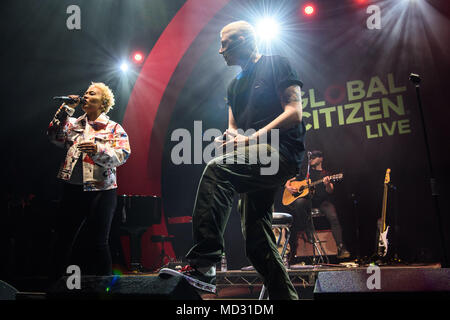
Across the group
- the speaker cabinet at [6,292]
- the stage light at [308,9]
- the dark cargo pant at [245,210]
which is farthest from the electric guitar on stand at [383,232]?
the speaker cabinet at [6,292]

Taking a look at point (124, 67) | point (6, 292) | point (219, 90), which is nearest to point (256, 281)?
point (6, 292)

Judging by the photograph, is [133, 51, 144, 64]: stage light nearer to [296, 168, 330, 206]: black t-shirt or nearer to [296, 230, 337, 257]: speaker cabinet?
[296, 168, 330, 206]: black t-shirt

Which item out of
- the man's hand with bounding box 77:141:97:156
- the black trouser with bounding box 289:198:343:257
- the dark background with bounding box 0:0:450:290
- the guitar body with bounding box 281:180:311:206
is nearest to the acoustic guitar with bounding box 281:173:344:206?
the guitar body with bounding box 281:180:311:206

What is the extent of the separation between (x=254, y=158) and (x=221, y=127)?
638 centimetres

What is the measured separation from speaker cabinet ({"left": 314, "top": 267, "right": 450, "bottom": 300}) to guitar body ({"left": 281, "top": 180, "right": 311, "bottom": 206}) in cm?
533

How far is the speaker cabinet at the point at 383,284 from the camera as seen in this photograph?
4.28 ft

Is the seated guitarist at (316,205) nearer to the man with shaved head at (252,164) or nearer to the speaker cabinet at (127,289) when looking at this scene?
the man with shaved head at (252,164)

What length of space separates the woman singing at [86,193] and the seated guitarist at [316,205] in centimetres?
452

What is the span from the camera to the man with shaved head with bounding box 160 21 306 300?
1.78 m

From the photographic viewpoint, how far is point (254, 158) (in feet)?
6.07

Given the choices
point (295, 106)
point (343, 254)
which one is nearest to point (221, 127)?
point (343, 254)

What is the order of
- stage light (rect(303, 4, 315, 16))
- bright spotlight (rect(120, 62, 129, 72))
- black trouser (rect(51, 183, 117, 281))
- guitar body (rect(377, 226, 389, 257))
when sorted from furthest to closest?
bright spotlight (rect(120, 62, 129, 72))
stage light (rect(303, 4, 315, 16))
guitar body (rect(377, 226, 389, 257))
black trouser (rect(51, 183, 117, 281))

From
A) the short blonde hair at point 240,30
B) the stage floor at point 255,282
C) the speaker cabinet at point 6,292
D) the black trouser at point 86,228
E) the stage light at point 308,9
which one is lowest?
the stage floor at point 255,282

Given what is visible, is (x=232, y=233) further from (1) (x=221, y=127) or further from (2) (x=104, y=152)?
(2) (x=104, y=152)
